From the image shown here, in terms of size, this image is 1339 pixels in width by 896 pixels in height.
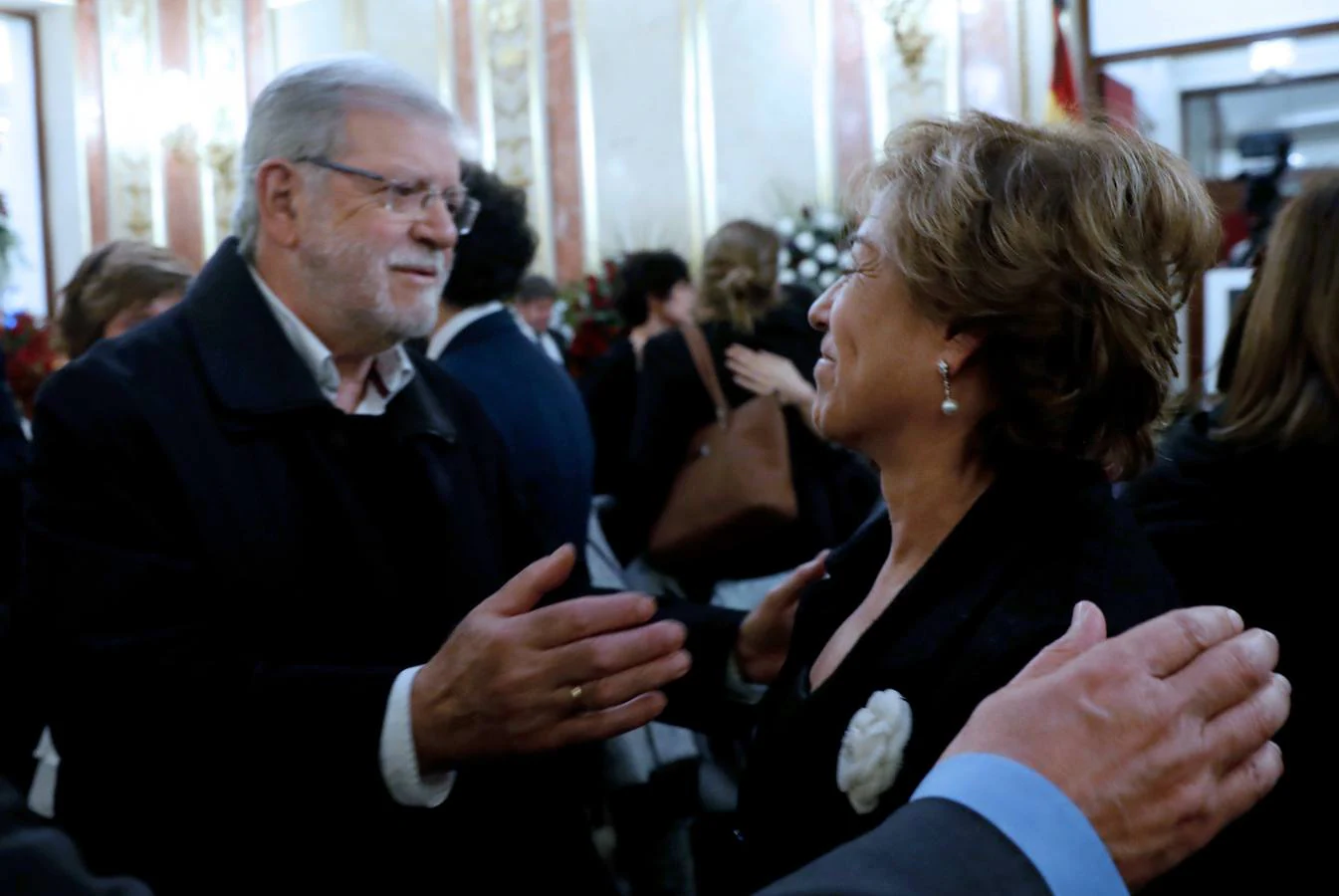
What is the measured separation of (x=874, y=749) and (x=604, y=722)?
0.34 m

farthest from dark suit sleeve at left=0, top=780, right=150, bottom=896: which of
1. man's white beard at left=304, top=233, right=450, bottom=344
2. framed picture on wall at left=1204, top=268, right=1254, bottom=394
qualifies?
framed picture on wall at left=1204, top=268, right=1254, bottom=394

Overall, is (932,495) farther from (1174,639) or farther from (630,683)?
(1174,639)

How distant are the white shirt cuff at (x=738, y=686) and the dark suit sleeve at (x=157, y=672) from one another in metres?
0.49

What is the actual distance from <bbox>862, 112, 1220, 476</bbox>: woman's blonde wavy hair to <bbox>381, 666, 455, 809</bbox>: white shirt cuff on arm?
28.7 inches

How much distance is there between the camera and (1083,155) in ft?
4.34

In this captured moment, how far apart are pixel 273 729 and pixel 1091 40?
588cm

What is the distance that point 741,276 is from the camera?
136 inches

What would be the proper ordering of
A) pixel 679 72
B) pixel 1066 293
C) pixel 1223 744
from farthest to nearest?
pixel 679 72
pixel 1066 293
pixel 1223 744

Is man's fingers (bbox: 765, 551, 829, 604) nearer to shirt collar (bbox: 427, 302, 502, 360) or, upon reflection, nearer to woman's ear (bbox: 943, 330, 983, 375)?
woman's ear (bbox: 943, 330, 983, 375)

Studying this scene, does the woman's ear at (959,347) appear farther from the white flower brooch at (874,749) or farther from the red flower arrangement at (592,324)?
the red flower arrangement at (592,324)

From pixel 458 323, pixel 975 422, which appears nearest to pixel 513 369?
pixel 458 323

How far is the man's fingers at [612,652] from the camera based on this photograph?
1.37 meters

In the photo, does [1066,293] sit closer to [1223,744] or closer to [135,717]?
[1223,744]

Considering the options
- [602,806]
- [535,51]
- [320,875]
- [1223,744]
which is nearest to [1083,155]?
[1223,744]
